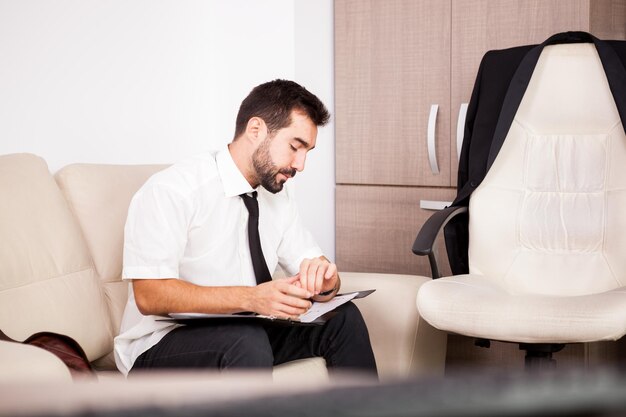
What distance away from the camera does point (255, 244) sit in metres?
2.01

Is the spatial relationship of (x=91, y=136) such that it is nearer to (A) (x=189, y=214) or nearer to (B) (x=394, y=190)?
(A) (x=189, y=214)

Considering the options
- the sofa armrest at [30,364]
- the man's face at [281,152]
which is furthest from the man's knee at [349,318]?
the sofa armrest at [30,364]

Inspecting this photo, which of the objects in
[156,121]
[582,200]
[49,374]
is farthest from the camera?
[156,121]

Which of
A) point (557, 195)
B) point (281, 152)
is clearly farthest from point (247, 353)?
point (557, 195)

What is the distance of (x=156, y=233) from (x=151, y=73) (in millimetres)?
1051

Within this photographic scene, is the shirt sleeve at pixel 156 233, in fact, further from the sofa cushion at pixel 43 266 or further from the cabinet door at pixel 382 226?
the cabinet door at pixel 382 226

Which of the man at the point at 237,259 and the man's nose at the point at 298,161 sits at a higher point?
the man's nose at the point at 298,161

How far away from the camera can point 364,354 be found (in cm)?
194

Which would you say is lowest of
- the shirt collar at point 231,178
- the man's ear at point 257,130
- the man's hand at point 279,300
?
the man's hand at point 279,300

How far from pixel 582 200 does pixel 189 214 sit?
126cm

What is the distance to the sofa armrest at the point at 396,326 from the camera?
208 centimetres

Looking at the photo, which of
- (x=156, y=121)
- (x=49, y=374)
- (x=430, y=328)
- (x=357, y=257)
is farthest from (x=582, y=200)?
(x=49, y=374)

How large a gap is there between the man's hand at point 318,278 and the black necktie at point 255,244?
11 cm

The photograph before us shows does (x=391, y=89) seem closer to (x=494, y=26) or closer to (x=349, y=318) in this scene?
(x=494, y=26)
